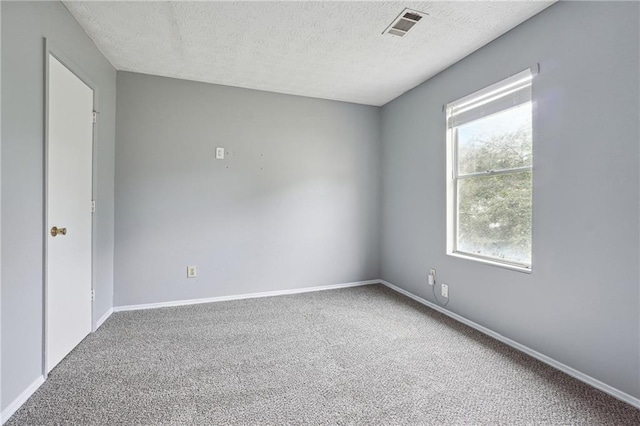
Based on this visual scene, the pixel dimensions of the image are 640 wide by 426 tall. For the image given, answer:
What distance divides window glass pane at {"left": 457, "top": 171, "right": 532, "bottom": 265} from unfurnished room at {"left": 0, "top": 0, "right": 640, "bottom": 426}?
0.07ft

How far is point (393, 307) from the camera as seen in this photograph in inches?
128

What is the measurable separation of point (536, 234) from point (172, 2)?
3023mm

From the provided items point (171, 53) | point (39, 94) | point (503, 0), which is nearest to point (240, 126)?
point (171, 53)

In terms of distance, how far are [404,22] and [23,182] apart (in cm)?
266

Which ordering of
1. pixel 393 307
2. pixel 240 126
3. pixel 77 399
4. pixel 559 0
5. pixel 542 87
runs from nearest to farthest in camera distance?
1. pixel 77 399
2. pixel 559 0
3. pixel 542 87
4. pixel 393 307
5. pixel 240 126

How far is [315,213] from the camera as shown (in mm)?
3873

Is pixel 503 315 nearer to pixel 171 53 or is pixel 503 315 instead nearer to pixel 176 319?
pixel 176 319

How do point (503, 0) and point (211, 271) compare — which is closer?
point (503, 0)

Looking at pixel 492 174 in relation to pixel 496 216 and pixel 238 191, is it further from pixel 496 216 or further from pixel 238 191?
pixel 238 191

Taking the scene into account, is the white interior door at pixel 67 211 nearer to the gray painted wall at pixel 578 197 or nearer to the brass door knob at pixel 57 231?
the brass door knob at pixel 57 231

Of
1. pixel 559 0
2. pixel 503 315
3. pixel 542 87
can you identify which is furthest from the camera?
pixel 503 315

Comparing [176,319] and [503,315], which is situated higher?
[503,315]

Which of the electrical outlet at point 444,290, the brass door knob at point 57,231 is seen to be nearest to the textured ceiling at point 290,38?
the brass door knob at point 57,231

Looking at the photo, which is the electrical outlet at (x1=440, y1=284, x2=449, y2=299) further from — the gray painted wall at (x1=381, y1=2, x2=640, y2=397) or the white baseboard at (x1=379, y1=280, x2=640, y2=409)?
the gray painted wall at (x1=381, y1=2, x2=640, y2=397)
